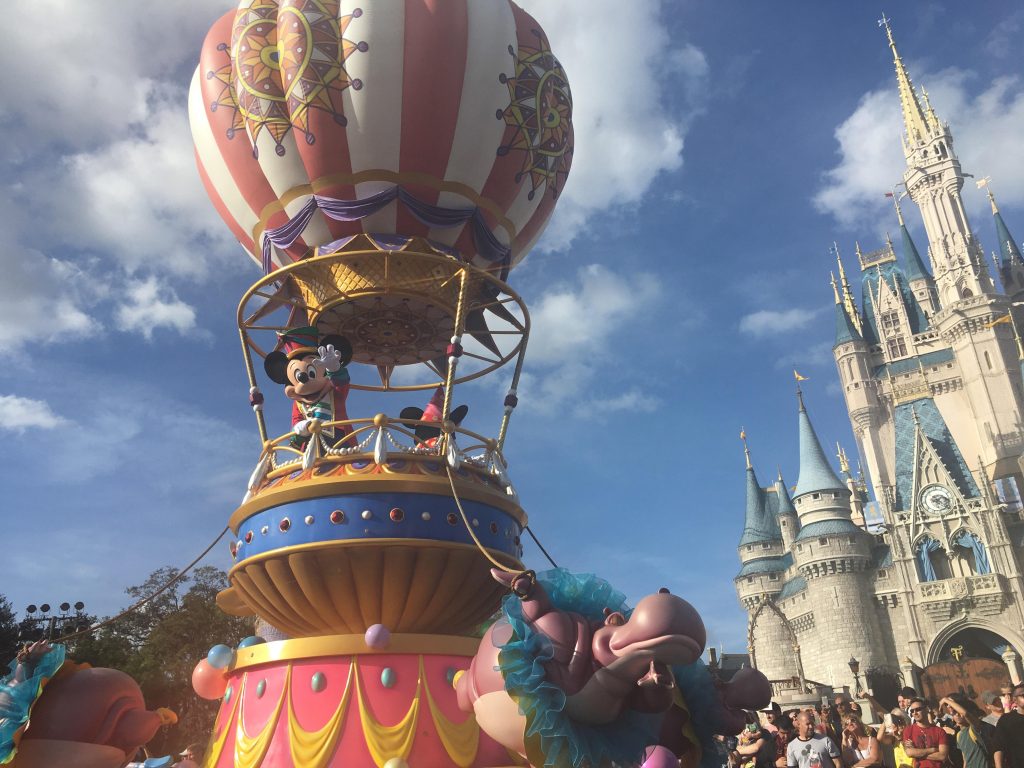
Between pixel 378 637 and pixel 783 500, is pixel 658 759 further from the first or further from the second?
pixel 783 500

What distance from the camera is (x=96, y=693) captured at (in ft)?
20.1

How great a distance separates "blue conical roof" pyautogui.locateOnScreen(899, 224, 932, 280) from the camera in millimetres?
56031

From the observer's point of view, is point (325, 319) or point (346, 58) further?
point (325, 319)

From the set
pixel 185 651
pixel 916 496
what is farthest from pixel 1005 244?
pixel 185 651

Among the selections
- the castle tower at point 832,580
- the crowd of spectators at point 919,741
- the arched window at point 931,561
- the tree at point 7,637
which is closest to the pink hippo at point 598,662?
the crowd of spectators at point 919,741

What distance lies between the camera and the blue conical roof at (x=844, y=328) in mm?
55438

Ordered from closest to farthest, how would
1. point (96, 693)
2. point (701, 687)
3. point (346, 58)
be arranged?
point (701, 687)
point (96, 693)
point (346, 58)

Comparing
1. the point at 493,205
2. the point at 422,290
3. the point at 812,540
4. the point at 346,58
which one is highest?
the point at 812,540

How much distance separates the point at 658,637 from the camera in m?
4.34

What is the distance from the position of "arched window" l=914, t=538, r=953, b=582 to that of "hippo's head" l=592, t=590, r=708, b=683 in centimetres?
4474

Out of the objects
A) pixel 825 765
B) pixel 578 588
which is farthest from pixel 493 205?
pixel 825 765

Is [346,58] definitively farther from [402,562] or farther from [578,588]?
[578,588]

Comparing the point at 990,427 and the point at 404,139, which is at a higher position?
the point at 990,427

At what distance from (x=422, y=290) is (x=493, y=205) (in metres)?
1.28
